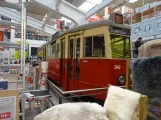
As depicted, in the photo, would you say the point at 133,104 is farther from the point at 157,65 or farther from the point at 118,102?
the point at 157,65

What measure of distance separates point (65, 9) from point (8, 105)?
5.23 m

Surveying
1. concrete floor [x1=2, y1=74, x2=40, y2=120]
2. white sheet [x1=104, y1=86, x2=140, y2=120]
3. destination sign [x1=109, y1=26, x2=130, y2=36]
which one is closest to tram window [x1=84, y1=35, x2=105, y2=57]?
destination sign [x1=109, y1=26, x2=130, y2=36]

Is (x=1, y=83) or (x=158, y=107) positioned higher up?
(x=1, y=83)

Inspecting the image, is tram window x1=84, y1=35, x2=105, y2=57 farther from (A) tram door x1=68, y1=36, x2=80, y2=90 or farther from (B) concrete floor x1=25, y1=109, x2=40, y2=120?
(B) concrete floor x1=25, y1=109, x2=40, y2=120

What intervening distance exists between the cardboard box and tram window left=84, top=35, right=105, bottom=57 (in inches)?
98.3

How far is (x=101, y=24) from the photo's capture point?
12.6ft

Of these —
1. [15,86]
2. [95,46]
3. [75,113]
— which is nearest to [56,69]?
[95,46]

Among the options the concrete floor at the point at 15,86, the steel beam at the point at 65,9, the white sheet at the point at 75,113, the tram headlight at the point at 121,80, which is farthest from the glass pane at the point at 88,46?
the white sheet at the point at 75,113

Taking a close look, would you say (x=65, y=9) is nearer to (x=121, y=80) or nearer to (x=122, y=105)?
(x=121, y=80)

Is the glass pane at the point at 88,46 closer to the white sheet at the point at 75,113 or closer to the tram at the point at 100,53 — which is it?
the tram at the point at 100,53

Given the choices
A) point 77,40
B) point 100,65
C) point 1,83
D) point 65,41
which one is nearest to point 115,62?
point 100,65

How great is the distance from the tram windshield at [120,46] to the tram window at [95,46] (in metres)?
0.26

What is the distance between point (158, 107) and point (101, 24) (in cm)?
274

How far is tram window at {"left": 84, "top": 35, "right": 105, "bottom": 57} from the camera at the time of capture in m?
3.84
